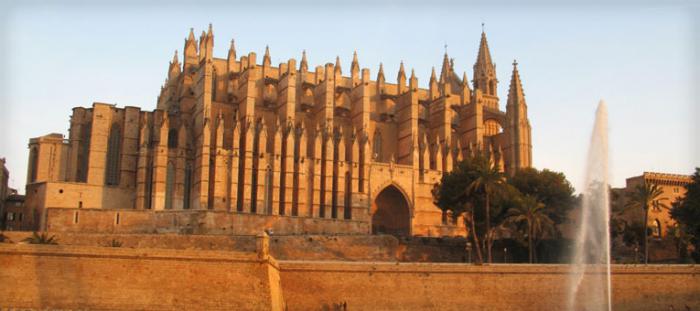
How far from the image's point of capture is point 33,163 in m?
51.4

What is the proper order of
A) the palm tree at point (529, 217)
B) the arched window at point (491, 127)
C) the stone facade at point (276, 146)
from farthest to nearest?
the arched window at point (491, 127) → the stone facade at point (276, 146) → the palm tree at point (529, 217)

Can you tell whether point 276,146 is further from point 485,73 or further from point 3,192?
point 485,73

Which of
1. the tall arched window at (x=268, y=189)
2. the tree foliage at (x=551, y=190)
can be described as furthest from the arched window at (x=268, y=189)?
the tree foliage at (x=551, y=190)

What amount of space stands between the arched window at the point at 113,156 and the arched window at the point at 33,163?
4.38 metres

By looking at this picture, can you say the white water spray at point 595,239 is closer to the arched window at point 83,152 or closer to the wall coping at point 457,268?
the wall coping at point 457,268

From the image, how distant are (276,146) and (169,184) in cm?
723

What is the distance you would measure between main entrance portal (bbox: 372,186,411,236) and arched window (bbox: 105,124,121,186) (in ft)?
57.6

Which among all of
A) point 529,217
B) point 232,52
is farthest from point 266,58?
point 529,217

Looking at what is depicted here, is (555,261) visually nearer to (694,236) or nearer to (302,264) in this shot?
(694,236)

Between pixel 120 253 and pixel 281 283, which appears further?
pixel 281 283

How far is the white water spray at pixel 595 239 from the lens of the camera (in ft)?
107

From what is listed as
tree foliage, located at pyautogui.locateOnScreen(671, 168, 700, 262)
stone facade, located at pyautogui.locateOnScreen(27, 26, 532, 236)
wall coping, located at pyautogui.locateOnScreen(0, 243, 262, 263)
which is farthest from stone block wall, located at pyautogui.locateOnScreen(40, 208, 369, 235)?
tree foliage, located at pyautogui.locateOnScreen(671, 168, 700, 262)

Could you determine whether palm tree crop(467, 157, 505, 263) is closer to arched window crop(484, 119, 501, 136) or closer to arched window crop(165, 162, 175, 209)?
arched window crop(165, 162, 175, 209)

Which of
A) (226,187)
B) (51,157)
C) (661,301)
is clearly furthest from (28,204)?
(661,301)
